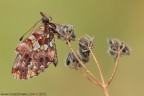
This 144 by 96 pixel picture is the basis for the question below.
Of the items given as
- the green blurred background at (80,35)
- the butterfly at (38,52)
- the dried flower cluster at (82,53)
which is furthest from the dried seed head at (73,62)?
the green blurred background at (80,35)

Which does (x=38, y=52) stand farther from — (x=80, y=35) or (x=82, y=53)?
(x=80, y=35)

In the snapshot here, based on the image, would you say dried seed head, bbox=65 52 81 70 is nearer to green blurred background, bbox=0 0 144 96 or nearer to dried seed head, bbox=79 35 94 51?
dried seed head, bbox=79 35 94 51

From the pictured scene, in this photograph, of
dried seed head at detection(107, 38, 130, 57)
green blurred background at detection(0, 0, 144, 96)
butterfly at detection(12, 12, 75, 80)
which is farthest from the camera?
green blurred background at detection(0, 0, 144, 96)

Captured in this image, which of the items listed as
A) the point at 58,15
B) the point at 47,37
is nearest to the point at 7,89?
the point at 58,15

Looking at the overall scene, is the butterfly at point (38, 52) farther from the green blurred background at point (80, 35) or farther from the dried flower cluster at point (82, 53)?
the green blurred background at point (80, 35)

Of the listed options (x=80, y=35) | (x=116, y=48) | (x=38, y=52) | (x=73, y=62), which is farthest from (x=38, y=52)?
(x=80, y=35)

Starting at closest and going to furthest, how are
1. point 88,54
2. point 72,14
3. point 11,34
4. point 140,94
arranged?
point 88,54 → point 140,94 → point 11,34 → point 72,14

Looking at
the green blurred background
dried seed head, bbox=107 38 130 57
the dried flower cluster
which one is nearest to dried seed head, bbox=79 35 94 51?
the dried flower cluster

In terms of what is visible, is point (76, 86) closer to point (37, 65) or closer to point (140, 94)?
point (140, 94)
